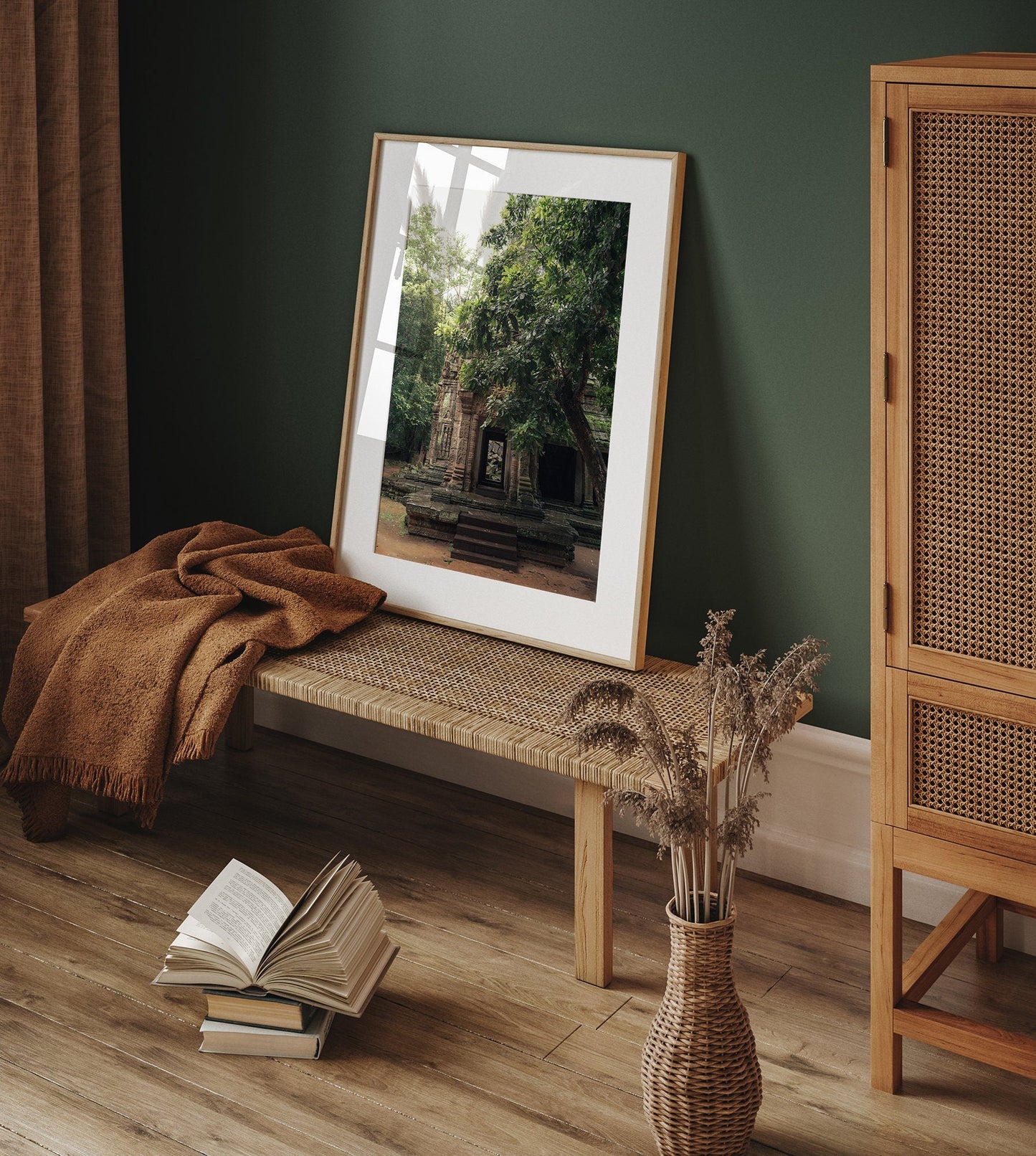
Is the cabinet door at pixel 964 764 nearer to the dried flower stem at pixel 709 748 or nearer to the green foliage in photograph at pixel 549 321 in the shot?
the dried flower stem at pixel 709 748

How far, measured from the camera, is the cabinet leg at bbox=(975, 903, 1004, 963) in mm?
2318

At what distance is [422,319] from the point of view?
2809 millimetres

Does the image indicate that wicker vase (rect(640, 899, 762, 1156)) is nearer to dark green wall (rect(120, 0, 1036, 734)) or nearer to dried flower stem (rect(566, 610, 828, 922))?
dried flower stem (rect(566, 610, 828, 922))

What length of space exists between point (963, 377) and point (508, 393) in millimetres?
1120

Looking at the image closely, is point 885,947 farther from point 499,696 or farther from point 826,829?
point 499,696

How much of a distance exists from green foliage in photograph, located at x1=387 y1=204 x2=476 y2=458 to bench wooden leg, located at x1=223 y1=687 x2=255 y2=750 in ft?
2.46

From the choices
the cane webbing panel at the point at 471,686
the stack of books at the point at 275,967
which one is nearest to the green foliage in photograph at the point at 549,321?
the cane webbing panel at the point at 471,686

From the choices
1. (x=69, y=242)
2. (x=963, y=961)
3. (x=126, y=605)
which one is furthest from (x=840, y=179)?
(x=69, y=242)

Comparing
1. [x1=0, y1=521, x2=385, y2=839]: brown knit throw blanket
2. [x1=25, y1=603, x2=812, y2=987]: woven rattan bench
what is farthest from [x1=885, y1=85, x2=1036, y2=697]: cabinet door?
[x1=0, y1=521, x2=385, y2=839]: brown knit throw blanket

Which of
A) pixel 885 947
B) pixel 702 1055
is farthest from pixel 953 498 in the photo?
pixel 702 1055

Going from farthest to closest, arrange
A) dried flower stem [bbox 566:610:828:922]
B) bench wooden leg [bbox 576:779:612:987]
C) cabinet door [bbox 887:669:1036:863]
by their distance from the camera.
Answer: bench wooden leg [bbox 576:779:612:987], cabinet door [bbox 887:669:1036:863], dried flower stem [bbox 566:610:828:922]

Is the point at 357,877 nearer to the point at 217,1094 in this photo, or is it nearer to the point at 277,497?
the point at 217,1094

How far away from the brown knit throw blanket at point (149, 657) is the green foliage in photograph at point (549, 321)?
54cm

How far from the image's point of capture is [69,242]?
3064 millimetres
